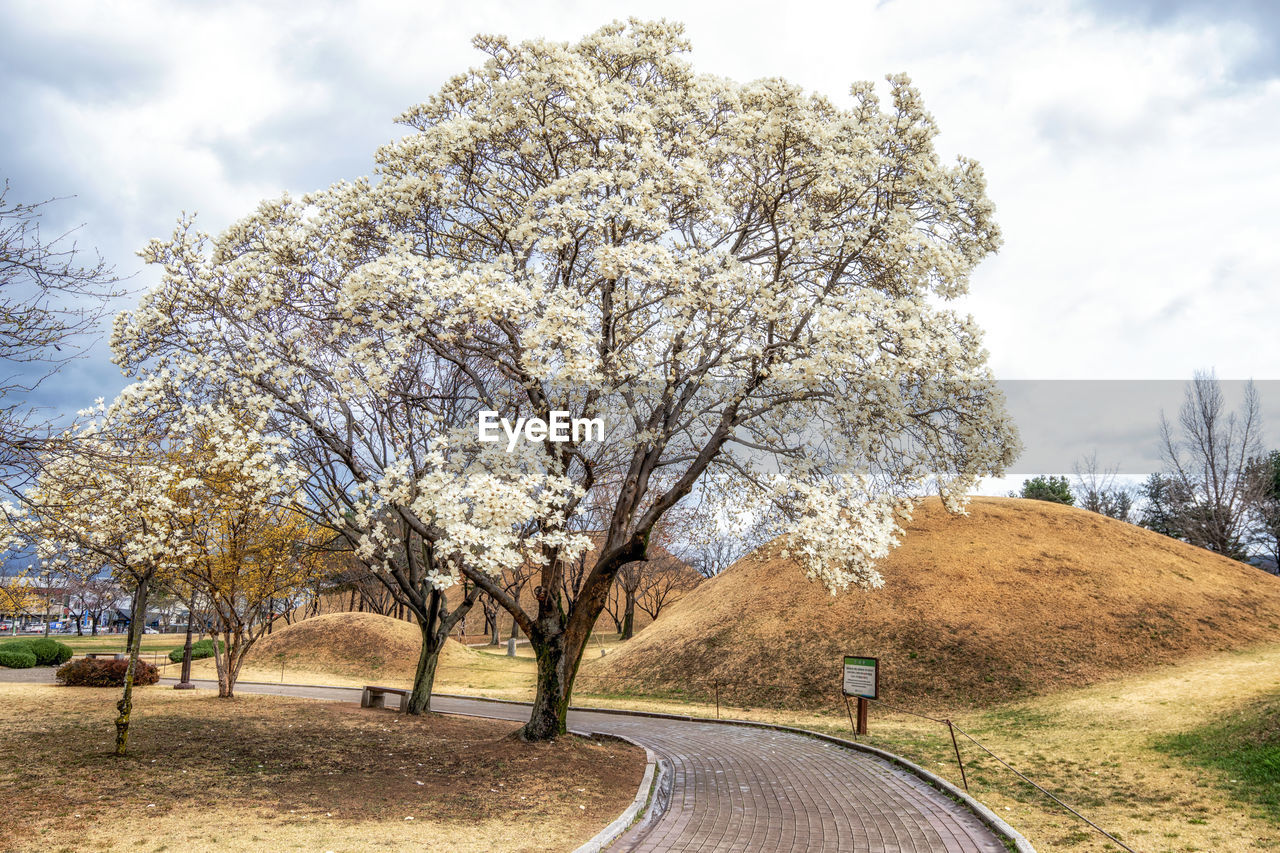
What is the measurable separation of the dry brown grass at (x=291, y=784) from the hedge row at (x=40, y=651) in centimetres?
1447

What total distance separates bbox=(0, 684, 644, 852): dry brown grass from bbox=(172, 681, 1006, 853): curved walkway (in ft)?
2.96

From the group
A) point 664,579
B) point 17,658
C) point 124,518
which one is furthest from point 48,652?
point 664,579

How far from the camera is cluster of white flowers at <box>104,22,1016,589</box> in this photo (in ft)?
34.5

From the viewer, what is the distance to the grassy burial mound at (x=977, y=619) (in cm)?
2223

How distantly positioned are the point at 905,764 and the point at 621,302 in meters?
8.70

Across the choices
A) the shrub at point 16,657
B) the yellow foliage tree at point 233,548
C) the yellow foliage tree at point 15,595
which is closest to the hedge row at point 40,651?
the shrub at point 16,657

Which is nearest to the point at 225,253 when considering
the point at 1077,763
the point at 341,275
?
the point at 341,275

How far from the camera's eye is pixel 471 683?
103 feet

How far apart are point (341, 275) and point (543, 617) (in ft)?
22.6

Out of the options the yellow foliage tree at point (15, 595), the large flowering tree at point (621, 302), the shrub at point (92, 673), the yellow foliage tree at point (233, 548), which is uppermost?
the large flowering tree at point (621, 302)

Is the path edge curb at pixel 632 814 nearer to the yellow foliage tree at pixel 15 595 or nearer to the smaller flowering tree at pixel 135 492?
the smaller flowering tree at pixel 135 492

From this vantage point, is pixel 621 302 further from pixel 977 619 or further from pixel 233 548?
pixel 977 619

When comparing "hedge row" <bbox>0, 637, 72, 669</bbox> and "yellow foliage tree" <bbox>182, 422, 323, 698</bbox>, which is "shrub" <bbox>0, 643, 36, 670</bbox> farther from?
"yellow foliage tree" <bbox>182, 422, 323, 698</bbox>

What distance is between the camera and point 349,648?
35.4 metres
